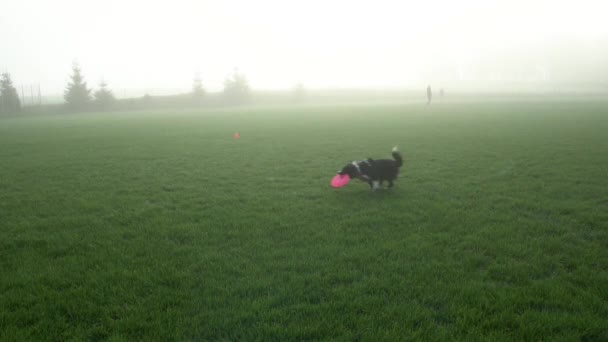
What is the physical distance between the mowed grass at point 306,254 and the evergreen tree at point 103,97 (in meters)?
64.8

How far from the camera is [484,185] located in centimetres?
1055

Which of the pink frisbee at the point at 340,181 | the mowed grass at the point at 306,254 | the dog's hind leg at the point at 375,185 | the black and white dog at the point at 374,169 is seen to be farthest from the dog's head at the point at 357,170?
the mowed grass at the point at 306,254

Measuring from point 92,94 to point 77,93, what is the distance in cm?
273

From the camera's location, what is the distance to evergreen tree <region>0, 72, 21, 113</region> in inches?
2485

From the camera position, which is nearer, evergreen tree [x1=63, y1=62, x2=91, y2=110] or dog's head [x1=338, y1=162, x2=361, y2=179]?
dog's head [x1=338, y1=162, x2=361, y2=179]

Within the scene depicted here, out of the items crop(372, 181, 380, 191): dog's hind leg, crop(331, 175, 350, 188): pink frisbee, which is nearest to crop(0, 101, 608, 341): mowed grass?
crop(331, 175, 350, 188): pink frisbee

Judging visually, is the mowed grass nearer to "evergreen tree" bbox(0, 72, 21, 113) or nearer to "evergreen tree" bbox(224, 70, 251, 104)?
"evergreen tree" bbox(0, 72, 21, 113)

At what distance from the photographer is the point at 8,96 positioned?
6450 cm

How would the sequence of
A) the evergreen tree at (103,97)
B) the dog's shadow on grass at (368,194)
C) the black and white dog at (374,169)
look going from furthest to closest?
1. the evergreen tree at (103,97)
2. the black and white dog at (374,169)
3. the dog's shadow on grass at (368,194)

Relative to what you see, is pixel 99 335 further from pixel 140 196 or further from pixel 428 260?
pixel 140 196

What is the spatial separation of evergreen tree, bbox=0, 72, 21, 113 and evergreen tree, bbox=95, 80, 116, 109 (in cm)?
1215

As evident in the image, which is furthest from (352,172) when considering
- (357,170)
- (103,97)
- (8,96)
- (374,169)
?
(8,96)

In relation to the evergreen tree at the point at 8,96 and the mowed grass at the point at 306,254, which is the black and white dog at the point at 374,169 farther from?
the evergreen tree at the point at 8,96

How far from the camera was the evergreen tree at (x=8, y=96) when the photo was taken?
6312cm
